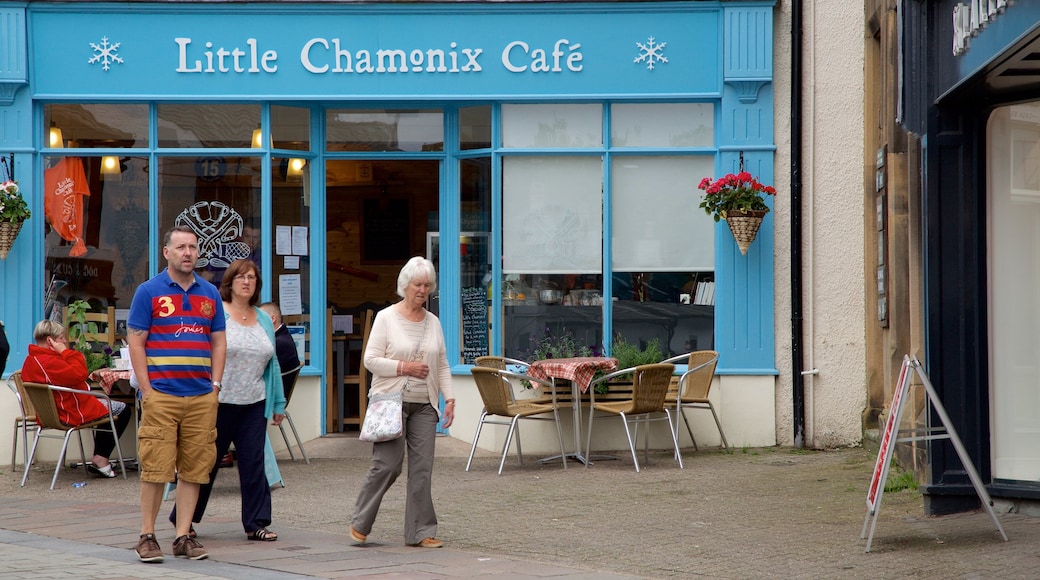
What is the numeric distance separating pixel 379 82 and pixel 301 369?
2.86m

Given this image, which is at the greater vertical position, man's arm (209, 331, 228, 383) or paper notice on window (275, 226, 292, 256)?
paper notice on window (275, 226, 292, 256)

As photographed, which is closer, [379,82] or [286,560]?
[286,560]

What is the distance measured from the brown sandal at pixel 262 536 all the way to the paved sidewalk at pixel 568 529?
86mm

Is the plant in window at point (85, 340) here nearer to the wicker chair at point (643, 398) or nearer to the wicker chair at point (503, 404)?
the wicker chair at point (503, 404)

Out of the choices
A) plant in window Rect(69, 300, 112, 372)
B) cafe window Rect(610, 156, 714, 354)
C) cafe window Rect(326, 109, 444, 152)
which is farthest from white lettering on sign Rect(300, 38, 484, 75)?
plant in window Rect(69, 300, 112, 372)

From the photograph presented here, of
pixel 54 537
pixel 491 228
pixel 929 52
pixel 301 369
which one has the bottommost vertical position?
pixel 54 537

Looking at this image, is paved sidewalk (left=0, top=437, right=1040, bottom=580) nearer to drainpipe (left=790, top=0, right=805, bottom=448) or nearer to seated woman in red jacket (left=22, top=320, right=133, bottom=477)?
seated woman in red jacket (left=22, top=320, right=133, bottom=477)

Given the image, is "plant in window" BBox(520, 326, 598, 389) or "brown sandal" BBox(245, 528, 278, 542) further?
"plant in window" BBox(520, 326, 598, 389)

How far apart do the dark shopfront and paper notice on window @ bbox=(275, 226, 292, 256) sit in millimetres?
6454

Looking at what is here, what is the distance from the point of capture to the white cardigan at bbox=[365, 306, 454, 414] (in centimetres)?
742

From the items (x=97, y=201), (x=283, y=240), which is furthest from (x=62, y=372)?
(x=283, y=240)

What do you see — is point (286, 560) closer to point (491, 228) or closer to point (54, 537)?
point (54, 537)

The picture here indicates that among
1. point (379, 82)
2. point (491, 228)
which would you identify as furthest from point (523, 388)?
point (379, 82)

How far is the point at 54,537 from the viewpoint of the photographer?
788 centimetres
